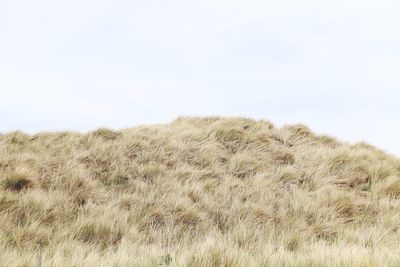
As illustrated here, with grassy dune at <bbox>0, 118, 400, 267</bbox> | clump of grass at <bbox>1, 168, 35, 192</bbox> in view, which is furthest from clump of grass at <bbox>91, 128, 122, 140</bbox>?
clump of grass at <bbox>1, 168, 35, 192</bbox>

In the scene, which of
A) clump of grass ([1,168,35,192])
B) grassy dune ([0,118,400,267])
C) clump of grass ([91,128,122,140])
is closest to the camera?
grassy dune ([0,118,400,267])

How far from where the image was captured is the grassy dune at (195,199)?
4.46 m

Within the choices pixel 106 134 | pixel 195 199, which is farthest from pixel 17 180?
pixel 106 134

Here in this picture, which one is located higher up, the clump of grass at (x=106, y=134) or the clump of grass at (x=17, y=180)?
the clump of grass at (x=106, y=134)

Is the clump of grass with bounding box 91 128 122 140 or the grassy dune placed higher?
the clump of grass with bounding box 91 128 122 140

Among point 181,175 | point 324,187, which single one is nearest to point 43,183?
point 181,175

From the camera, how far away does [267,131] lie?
12172mm

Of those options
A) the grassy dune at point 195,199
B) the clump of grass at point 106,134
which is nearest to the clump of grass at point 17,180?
the grassy dune at point 195,199

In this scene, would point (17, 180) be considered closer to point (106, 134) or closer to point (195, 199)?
point (195, 199)

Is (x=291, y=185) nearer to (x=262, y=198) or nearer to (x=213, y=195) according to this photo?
(x=262, y=198)

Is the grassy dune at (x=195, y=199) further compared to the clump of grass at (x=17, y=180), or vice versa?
the clump of grass at (x=17, y=180)

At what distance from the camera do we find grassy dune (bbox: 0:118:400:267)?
446 cm

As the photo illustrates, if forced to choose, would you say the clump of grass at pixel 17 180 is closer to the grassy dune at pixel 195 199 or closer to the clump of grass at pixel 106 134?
the grassy dune at pixel 195 199

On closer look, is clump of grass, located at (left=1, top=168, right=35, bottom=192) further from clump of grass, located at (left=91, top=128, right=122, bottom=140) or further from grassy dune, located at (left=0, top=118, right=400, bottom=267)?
clump of grass, located at (left=91, top=128, right=122, bottom=140)
